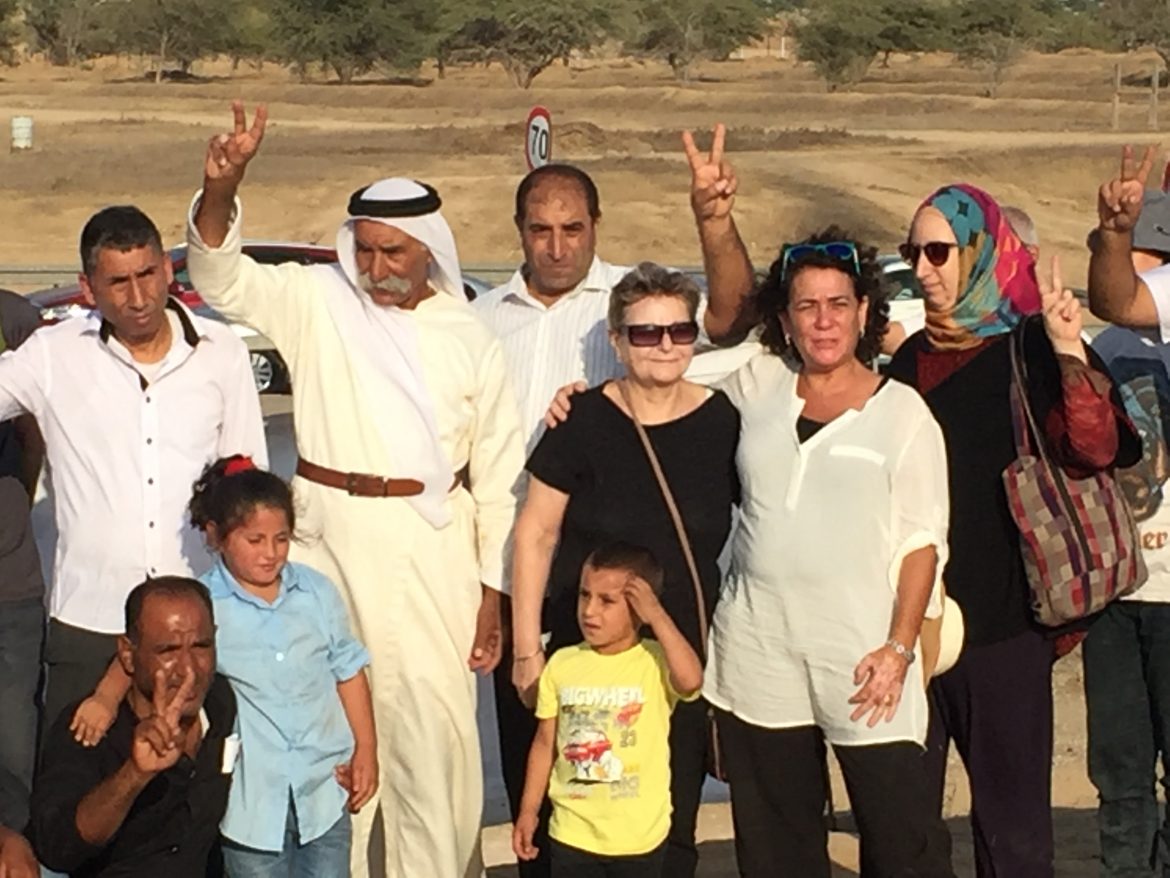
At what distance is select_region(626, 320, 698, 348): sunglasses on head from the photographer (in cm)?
473


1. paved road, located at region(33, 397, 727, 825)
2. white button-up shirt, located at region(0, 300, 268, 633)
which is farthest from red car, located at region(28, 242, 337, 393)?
white button-up shirt, located at region(0, 300, 268, 633)

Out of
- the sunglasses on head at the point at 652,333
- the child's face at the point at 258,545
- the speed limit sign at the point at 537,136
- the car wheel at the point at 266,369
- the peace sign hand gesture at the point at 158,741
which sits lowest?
the peace sign hand gesture at the point at 158,741

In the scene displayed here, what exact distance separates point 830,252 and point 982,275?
38cm

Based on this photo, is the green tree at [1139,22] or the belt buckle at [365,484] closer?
the belt buckle at [365,484]

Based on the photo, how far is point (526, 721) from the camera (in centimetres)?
533

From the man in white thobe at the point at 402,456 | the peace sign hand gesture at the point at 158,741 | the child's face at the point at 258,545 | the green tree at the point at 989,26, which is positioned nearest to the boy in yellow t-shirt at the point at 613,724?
the man in white thobe at the point at 402,456

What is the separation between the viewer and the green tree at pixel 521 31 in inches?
2463

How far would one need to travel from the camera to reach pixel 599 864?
4688 millimetres

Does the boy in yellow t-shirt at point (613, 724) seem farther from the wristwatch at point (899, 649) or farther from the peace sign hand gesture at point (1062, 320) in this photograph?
the peace sign hand gesture at point (1062, 320)

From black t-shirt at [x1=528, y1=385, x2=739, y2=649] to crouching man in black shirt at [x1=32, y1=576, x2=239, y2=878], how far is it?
3.31 ft

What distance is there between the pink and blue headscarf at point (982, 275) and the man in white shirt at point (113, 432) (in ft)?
5.95

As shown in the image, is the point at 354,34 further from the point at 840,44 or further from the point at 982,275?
the point at 982,275

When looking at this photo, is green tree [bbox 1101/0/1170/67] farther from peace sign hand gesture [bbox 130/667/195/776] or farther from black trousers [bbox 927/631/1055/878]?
peace sign hand gesture [bbox 130/667/195/776]

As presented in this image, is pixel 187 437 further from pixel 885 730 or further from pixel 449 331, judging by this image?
pixel 885 730
